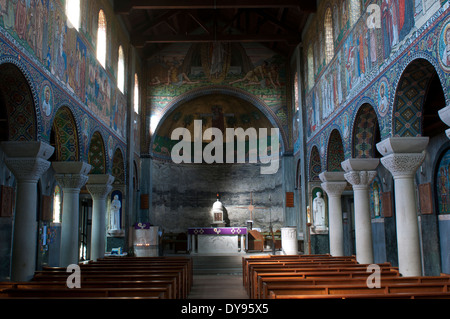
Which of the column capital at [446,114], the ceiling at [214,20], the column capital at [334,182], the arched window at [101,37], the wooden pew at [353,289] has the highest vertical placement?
the ceiling at [214,20]

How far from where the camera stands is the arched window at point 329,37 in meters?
16.6

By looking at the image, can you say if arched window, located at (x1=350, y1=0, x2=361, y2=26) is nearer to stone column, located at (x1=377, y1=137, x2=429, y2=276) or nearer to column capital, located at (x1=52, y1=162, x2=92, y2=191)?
stone column, located at (x1=377, y1=137, x2=429, y2=276)

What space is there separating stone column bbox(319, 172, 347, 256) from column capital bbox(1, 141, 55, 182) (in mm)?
10582

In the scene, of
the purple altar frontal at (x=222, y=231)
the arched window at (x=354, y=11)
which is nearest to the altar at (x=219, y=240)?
the purple altar frontal at (x=222, y=231)

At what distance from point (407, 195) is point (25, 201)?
935 centimetres

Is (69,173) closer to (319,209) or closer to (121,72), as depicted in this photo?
(121,72)

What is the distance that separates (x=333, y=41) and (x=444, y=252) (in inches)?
329

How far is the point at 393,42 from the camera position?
34.2 feet

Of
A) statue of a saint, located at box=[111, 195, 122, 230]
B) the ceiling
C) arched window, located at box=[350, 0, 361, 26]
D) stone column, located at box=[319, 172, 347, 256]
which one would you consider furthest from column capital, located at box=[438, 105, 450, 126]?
statue of a saint, located at box=[111, 195, 122, 230]

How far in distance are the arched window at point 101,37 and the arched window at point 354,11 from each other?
9.42 metres

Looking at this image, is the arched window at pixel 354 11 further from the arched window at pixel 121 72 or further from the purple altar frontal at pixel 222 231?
the purple altar frontal at pixel 222 231

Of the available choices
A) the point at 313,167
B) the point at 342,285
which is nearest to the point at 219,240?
the point at 313,167

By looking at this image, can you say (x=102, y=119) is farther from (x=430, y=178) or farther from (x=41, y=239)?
(x=430, y=178)

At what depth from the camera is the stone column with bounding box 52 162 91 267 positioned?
13445 mm
